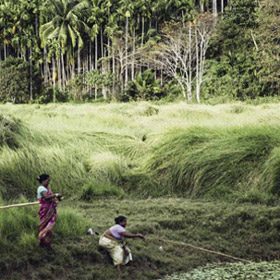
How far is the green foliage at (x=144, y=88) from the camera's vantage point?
34.3 meters

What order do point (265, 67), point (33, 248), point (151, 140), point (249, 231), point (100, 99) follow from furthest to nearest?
point (100, 99) → point (265, 67) → point (151, 140) → point (249, 231) → point (33, 248)

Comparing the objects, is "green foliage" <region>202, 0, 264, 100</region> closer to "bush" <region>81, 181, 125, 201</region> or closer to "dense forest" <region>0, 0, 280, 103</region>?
"dense forest" <region>0, 0, 280, 103</region>

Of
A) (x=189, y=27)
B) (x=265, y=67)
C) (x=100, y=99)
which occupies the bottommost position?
(x=100, y=99)

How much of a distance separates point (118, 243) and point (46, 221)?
0.72 metres

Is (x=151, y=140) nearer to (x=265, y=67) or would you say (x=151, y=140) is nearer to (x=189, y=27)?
(x=265, y=67)

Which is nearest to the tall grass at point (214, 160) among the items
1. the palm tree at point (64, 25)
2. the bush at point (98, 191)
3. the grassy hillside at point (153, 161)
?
the grassy hillside at point (153, 161)

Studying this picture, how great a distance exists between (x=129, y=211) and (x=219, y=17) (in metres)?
36.4

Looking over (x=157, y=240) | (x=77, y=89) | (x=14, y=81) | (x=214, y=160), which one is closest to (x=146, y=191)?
(x=214, y=160)

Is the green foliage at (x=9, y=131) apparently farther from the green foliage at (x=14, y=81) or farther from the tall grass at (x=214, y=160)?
the green foliage at (x=14, y=81)

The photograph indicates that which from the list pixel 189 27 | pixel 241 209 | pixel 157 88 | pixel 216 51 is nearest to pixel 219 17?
pixel 216 51

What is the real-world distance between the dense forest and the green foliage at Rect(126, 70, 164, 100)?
0.23ft

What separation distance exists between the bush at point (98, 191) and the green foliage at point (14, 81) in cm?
2828

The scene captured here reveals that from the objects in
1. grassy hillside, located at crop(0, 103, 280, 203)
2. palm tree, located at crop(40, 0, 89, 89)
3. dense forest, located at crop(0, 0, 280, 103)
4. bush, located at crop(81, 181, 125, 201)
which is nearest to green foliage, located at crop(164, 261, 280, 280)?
grassy hillside, located at crop(0, 103, 280, 203)

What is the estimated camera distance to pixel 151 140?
9.62 m
